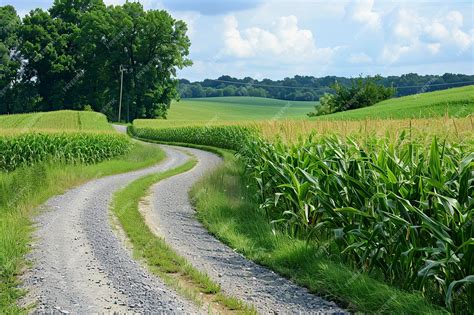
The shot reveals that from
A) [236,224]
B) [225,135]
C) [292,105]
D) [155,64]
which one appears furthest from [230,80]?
[236,224]

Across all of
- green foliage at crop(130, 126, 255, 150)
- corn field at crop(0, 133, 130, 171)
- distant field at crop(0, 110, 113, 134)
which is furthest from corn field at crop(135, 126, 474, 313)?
distant field at crop(0, 110, 113, 134)

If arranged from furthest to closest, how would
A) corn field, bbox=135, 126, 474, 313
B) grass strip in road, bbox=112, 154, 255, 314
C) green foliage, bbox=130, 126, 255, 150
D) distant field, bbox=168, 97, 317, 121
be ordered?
distant field, bbox=168, 97, 317, 121
green foliage, bbox=130, 126, 255, 150
grass strip in road, bbox=112, 154, 255, 314
corn field, bbox=135, 126, 474, 313

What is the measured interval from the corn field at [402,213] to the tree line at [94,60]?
74542mm

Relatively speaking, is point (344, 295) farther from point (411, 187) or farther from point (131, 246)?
point (131, 246)

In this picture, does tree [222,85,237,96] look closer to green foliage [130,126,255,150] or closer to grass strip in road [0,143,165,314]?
green foliage [130,126,255,150]

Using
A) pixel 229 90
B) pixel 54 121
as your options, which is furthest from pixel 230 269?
pixel 229 90

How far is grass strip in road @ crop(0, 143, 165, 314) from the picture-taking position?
6633mm

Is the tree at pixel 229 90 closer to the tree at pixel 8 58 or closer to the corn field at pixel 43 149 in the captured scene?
the tree at pixel 8 58

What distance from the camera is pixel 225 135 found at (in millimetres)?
37625

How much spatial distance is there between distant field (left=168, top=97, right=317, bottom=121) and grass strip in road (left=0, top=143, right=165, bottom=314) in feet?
230

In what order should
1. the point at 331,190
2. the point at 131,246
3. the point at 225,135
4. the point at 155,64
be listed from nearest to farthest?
the point at 331,190 → the point at 131,246 → the point at 225,135 → the point at 155,64

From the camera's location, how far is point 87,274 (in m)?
7.00

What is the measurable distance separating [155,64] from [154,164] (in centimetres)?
5704

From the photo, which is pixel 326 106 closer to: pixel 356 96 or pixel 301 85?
pixel 356 96
